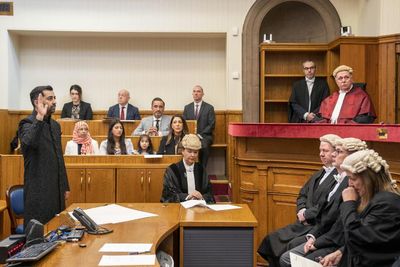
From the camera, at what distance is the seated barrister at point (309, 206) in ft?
10.8

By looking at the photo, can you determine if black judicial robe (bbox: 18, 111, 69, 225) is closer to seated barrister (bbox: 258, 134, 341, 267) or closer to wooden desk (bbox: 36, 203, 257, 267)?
wooden desk (bbox: 36, 203, 257, 267)

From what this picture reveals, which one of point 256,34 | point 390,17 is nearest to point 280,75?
point 256,34

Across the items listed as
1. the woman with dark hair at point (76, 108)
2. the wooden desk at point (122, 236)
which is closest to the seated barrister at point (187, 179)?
the wooden desk at point (122, 236)

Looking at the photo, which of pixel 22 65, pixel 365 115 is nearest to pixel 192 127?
pixel 365 115

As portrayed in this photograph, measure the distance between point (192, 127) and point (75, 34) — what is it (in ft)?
8.63

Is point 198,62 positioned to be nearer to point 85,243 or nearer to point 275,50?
point 275,50

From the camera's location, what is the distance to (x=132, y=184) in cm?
473

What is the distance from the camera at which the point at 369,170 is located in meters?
2.31

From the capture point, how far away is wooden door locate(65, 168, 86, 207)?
15.3 feet

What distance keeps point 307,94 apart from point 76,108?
3.65 meters

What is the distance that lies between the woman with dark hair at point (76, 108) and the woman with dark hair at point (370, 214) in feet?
18.5

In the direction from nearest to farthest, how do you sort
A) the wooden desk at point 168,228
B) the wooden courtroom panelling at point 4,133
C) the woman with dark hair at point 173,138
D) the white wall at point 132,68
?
the wooden desk at point 168,228 → the woman with dark hair at point 173,138 → the wooden courtroom panelling at point 4,133 → the white wall at point 132,68

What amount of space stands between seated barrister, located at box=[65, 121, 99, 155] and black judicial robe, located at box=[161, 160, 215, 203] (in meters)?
1.69

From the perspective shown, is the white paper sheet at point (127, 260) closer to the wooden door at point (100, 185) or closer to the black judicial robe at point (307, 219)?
the black judicial robe at point (307, 219)
